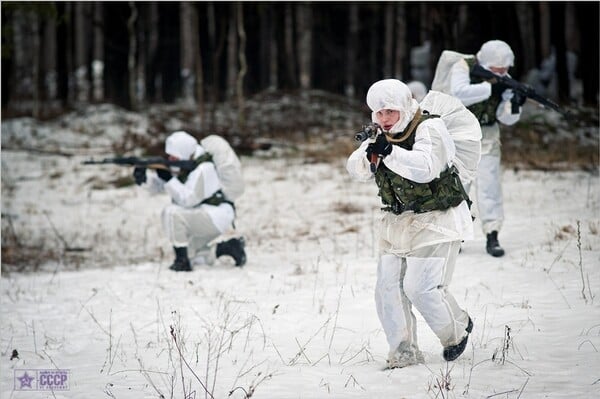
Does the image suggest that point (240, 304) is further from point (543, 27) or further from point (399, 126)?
point (543, 27)

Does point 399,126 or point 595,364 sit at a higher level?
point 399,126

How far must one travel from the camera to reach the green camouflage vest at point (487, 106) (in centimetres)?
870

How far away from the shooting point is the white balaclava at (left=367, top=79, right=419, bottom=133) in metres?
5.16

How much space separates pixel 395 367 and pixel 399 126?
1.53m

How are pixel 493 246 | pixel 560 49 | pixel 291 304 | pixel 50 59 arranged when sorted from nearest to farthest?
pixel 291 304
pixel 493 246
pixel 560 49
pixel 50 59

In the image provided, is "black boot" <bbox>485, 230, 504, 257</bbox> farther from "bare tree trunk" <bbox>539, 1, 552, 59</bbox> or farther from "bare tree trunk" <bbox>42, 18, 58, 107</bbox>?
"bare tree trunk" <bbox>42, 18, 58, 107</bbox>

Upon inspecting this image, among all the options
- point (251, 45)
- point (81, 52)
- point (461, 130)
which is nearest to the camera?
point (461, 130)

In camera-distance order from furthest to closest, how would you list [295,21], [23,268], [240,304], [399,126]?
1. [295,21]
2. [23,268]
3. [240,304]
4. [399,126]

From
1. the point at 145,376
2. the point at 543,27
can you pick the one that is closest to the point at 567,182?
the point at 145,376

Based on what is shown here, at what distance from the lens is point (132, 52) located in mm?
21172

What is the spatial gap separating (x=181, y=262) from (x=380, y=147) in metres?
5.08

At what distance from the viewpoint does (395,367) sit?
17.6ft

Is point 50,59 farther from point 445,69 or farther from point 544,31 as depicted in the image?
point 445,69

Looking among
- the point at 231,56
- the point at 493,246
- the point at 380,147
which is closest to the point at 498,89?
the point at 493,246
